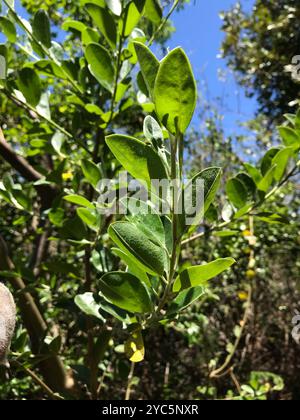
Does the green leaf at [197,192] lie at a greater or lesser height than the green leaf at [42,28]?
lesser

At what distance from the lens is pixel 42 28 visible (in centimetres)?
101

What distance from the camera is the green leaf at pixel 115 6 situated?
0.89 meters

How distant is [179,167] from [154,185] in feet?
0.14

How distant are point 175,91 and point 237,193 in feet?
1.79

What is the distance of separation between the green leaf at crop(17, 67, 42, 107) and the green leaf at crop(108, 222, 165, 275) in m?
0.59

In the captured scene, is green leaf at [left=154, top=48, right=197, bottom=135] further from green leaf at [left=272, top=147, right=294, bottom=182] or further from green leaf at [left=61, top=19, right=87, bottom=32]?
green leaf at [left=61, top=19, right=87, bottom=32]

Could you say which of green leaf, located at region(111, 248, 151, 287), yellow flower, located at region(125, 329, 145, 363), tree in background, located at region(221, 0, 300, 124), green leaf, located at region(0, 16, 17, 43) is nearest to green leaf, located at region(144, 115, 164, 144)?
green leaf, located at region(111, 248, 151, 287)

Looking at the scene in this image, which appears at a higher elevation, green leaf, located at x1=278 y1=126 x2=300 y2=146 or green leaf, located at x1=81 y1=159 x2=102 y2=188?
green leaf, located at x1=278 y1=126 x2=300 y2=146

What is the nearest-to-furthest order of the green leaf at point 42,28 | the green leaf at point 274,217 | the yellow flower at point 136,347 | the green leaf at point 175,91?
the green leaf at point 175,91, the yellow flower at point 136,347, the green leaf at point 274,217, the green leaf at point 42,28

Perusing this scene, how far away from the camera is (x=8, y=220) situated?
261cm

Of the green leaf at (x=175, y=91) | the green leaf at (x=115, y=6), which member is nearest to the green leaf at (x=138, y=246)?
the green leaf at (x=175, y=91)

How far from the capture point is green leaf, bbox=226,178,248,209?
0.92 metres

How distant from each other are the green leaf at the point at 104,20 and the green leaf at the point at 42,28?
0.50ft

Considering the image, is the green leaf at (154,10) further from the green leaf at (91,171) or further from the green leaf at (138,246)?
the green leaf at (138,246)
